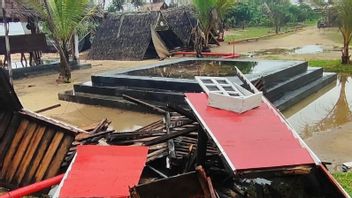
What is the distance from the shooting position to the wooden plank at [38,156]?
510 cm

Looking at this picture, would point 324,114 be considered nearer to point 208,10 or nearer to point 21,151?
point 21,151

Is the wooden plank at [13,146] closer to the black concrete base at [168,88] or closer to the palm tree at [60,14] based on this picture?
the black concrete base at [168,88]

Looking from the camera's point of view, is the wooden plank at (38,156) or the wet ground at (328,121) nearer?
the wooden plank at (38,156)

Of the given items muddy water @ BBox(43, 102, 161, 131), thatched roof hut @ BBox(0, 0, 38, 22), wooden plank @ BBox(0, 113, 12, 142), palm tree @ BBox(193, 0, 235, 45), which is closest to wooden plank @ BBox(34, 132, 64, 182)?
wooden plank @ BBox(0, 113, 12, 142)

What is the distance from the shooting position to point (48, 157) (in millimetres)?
5074

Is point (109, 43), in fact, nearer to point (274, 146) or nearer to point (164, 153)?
point (164, 153)

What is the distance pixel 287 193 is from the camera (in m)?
3.75

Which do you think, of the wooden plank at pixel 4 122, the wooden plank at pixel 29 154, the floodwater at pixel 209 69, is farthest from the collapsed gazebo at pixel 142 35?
the wooden plank at pixel 29 154

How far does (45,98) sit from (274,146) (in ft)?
32.4

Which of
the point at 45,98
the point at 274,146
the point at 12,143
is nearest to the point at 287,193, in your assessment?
the point at 274,146

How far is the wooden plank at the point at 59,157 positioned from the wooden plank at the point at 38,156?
0.22m

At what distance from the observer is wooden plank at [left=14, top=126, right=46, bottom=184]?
518 centimetres

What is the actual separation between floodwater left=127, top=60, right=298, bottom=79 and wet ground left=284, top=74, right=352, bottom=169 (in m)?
1.52

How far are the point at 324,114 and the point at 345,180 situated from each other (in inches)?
166
